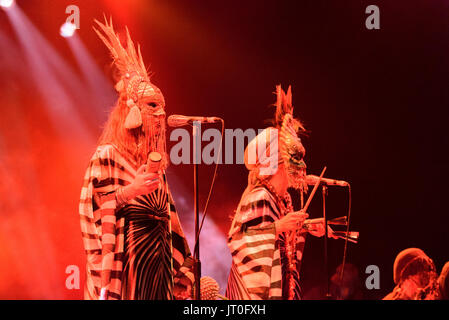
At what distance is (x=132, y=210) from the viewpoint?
4402mm

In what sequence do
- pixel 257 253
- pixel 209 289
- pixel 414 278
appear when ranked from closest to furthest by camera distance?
1. pixel 257 253
2. pixel 209 289
3. pixel 414 278

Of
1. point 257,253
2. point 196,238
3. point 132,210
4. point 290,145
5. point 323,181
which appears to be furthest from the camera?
point 323,181

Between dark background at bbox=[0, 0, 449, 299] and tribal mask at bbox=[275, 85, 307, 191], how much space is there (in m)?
0.18

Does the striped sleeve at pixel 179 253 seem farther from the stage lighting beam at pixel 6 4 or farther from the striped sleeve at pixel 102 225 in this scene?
the stage lighting beam at pixel 6 4

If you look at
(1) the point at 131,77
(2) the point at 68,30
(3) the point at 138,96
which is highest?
(2) the point at 68,30

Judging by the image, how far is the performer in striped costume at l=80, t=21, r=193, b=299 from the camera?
14.0ft

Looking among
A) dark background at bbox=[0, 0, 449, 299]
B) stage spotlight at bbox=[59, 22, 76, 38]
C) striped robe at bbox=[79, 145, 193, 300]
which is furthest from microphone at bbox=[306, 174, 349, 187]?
stage spotlight at bbox=[59, 22, 76, 38]

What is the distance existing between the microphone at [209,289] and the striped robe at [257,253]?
0.09m

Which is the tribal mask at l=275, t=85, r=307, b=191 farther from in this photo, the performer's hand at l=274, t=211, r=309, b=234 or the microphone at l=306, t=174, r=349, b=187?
the performer's hand at l=274, t=211, r=309, b=234

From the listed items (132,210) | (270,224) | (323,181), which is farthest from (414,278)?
(132,210)

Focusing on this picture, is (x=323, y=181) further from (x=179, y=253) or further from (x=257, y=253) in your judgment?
(x=179, y=253)

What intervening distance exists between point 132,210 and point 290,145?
1.48m

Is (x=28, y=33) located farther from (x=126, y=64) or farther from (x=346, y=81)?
(x=346, y=81)

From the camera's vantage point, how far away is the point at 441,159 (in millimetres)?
5883
